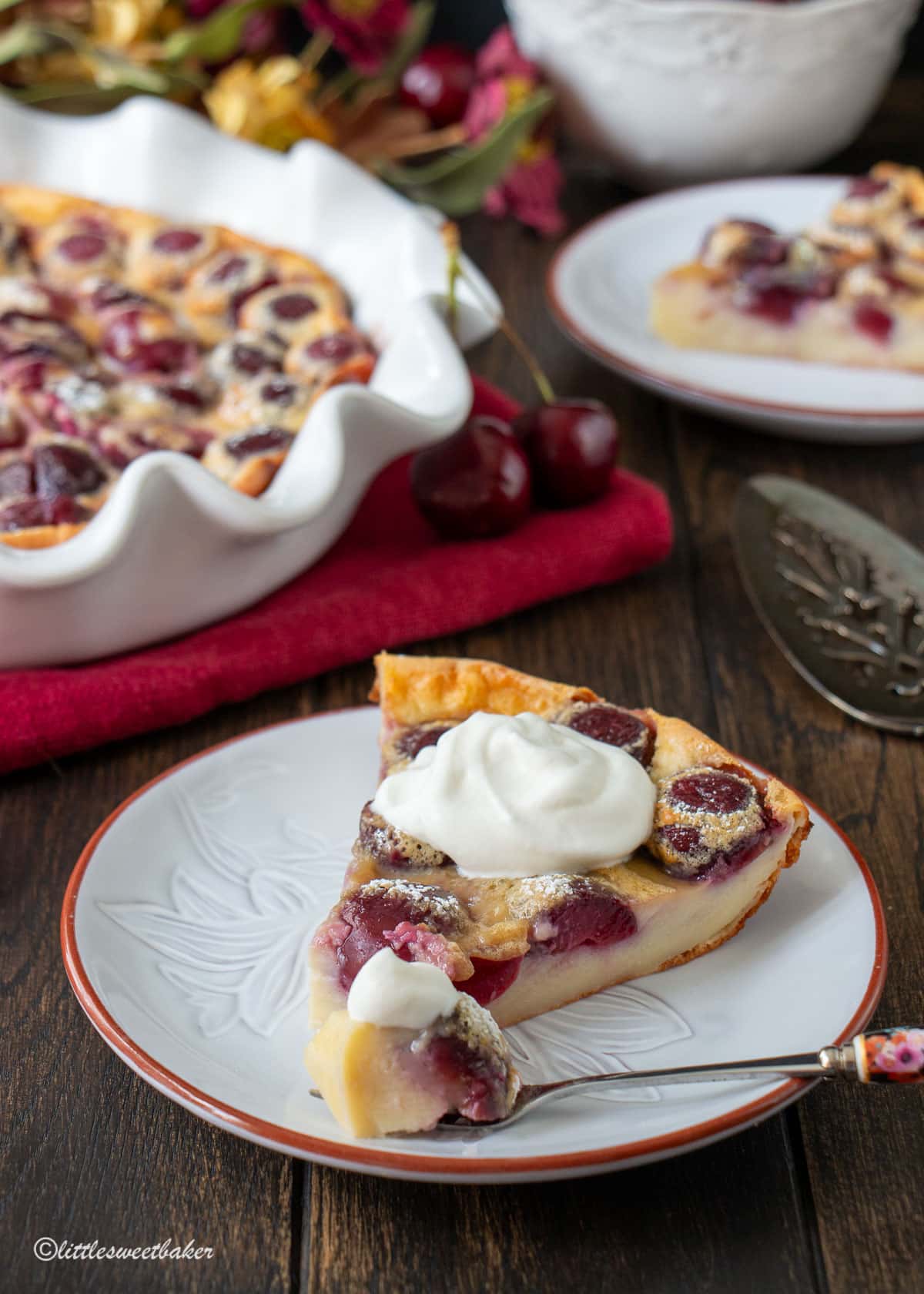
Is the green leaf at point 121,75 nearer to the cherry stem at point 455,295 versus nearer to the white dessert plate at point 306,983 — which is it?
the cherry stem at point 455,295

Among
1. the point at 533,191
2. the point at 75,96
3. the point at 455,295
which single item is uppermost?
the point at 455,295

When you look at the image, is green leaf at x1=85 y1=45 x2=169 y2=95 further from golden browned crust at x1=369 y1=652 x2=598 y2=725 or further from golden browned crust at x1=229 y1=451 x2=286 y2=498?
golden browned crust at x1=369 y1=652 x2=598 y2=725

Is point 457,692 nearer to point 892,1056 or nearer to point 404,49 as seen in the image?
point 892,1056

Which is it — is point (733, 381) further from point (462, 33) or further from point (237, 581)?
point (462, 33)

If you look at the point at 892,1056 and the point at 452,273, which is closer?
the point at 892,1056

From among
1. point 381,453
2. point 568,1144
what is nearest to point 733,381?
point 381,453

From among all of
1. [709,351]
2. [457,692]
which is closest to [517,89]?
[709,351]

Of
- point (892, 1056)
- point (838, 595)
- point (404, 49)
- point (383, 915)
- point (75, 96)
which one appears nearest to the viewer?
point (892, 1056)

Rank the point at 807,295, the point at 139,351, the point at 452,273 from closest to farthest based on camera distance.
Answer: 1. the point at 452,273
2. the point at 139,351
3. the point at 807,295
